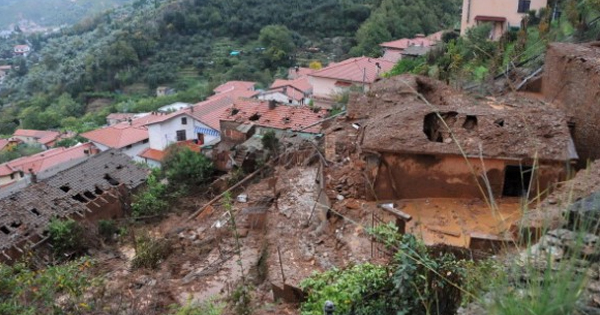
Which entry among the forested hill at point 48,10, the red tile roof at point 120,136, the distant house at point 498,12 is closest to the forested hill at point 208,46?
the red tile roof at point 120,136

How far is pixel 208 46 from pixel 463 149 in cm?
5286

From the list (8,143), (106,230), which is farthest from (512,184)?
(8,143)

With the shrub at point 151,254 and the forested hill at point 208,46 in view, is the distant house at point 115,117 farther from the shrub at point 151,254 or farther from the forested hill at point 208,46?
the shrub at point 151,254

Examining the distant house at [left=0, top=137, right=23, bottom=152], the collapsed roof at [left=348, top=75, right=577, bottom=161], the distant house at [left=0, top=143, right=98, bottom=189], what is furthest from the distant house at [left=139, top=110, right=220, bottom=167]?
the collapsed roof at [left=348, top=75, right=577, bottom=161]

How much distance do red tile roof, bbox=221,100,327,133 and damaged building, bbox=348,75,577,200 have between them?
482 inches

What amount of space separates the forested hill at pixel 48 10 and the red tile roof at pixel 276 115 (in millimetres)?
106712

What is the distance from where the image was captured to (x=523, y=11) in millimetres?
23719

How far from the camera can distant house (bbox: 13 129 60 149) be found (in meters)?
41.0

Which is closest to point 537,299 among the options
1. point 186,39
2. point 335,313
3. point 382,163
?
point 335,313

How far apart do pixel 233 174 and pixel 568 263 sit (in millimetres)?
13196

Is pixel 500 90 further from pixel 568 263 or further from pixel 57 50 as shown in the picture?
pixel 57 50

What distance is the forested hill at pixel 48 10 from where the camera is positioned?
388 feet

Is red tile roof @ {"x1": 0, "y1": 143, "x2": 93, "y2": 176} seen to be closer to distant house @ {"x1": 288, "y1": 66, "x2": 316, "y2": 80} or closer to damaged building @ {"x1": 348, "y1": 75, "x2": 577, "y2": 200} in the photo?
distant house @ {"x1": 288, "y1": 66, "x2": 316, "y2": 80}

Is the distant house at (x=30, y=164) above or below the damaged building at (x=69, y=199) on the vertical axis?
below
